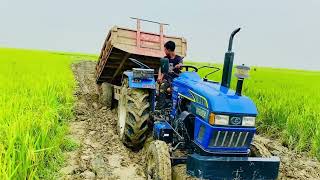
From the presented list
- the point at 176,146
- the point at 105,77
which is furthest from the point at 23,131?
the point at 105,77

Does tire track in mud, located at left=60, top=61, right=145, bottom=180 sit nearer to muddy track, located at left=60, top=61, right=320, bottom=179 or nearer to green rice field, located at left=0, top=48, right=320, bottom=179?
muddy track, located at left=60, top=61, right=320, bottom=179

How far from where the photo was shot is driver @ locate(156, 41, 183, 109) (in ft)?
20.8

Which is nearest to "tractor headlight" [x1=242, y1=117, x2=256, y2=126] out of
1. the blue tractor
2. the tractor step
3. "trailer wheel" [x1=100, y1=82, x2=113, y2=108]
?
the blue tractor

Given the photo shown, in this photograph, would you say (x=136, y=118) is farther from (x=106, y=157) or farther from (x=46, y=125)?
(x=46, y=125)

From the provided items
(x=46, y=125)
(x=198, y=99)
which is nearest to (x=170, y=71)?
(x=198, y=99)

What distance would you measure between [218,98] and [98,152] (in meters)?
2.54

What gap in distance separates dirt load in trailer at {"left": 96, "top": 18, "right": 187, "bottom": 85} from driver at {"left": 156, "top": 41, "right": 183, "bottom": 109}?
212 cm

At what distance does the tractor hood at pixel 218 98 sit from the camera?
4844mm

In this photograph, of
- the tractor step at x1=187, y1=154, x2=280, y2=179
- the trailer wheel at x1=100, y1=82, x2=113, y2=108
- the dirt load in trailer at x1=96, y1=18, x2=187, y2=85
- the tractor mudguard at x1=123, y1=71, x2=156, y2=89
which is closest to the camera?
the tractor step at x1=187, y1=154, x2=280, y2=179

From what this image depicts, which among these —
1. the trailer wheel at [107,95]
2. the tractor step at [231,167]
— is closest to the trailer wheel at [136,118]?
the tractor step at [231,167]

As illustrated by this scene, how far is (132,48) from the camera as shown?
8703 mm

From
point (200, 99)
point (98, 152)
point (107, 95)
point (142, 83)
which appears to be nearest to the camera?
point (200, 99)

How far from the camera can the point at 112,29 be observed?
343 inches

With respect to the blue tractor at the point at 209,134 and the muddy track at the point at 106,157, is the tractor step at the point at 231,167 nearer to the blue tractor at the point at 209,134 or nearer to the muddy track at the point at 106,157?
the blue tractor at the point at 209,134
